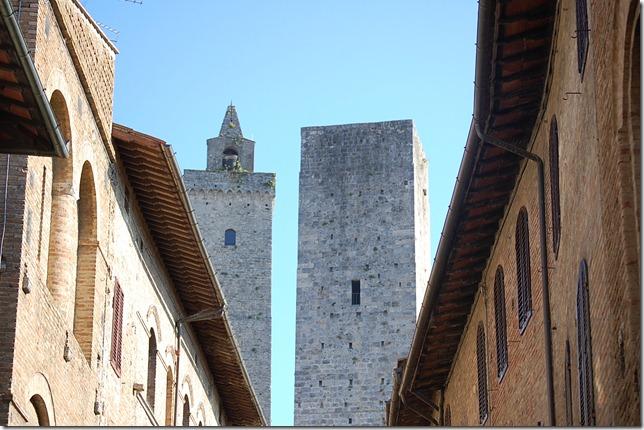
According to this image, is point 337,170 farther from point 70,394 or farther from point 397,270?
point 70,394

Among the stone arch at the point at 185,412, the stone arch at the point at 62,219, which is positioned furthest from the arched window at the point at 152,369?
the stone arch at the point at 62,219

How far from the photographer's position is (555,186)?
51.0 ft

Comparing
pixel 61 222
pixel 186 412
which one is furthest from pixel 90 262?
pixel 186 412

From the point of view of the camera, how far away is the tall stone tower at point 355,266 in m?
52.5

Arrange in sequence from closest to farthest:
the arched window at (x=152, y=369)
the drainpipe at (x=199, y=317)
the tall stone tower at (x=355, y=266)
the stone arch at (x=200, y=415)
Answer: the arched window at (x=152, y=369) < the drainpipe at (x=199, y=317) < the stone arch at (x=200, y=415) < the tall stone tower at (x=355, y=266)

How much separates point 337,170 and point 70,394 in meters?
37.4

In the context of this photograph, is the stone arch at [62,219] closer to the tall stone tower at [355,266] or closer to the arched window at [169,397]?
the arched window at [169,397]

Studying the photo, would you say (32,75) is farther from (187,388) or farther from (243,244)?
(243,244)

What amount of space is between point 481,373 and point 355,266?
31.2 meters

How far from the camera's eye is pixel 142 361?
2436 centimetres

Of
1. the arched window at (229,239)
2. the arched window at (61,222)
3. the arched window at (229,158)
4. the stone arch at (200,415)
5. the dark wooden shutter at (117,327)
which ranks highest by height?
the arched window at (229,158)

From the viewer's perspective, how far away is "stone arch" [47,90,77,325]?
1816 centimetres

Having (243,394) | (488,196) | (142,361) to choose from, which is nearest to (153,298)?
(142,361)

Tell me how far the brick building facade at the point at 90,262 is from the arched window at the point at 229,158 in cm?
3943
